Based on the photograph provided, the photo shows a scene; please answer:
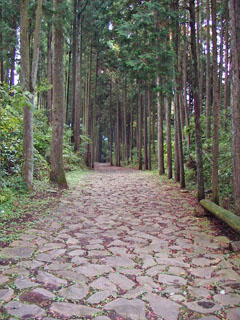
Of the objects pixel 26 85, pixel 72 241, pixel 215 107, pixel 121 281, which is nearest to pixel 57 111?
pixel 26 85

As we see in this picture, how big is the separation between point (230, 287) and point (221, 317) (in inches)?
27.0

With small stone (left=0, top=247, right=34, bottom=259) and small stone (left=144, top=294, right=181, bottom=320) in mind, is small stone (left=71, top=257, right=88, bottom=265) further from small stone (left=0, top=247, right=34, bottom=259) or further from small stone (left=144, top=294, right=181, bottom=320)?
small stone (left=144, top=294, right=181, bottom=320)

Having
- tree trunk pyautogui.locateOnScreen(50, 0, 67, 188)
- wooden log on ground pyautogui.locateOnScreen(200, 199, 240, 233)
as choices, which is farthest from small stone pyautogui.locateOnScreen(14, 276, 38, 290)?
tree trunk pyautogui.locateOnScreen(50, 0, 67, 188)

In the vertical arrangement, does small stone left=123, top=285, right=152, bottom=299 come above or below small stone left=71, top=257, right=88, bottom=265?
below

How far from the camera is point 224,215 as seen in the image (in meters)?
5.55

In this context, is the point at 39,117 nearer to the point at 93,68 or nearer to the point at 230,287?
the point at 93,68

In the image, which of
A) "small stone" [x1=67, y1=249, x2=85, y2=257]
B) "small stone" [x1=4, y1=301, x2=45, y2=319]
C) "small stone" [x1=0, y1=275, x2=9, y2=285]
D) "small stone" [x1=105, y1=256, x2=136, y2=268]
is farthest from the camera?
"small stone" [x1=67, y1=249, x2=85, y2=257]

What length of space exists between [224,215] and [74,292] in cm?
341

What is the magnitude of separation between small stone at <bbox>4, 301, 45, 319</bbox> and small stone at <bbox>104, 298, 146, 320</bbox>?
2.12 ft

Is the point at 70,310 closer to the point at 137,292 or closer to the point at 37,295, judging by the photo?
the point at 37,295

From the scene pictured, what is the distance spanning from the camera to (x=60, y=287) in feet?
10.8

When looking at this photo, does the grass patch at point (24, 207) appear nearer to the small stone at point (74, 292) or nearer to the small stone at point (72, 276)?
the small stone at point (72, 276)

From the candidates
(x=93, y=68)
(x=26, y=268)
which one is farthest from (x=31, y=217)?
(x=93, y=68)

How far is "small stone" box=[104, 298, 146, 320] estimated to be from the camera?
281 centimetres
